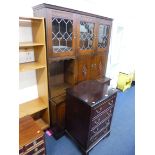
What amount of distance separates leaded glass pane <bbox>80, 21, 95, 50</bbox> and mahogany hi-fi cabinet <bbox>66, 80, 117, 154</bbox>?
2.12 ft

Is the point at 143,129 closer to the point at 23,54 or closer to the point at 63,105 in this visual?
the point at 63,105

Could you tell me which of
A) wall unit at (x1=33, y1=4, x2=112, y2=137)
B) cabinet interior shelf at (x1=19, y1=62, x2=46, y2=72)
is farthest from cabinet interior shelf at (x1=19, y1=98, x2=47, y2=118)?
cabinet interior shelf at (x1=19, y1=62, x2=46, y2=72)

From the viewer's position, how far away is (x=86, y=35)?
1.98m

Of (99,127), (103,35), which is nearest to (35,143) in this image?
(99,127)

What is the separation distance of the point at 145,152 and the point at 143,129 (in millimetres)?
85

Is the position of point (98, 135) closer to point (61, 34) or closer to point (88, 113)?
point (88, 113)

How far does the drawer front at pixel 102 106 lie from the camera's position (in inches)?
59.1

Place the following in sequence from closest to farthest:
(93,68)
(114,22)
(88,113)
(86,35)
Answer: (88,113)
(86,35)
(93,68)
(114,22)

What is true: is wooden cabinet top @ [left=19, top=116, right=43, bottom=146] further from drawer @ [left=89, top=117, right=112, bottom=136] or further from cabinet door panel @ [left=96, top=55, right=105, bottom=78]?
cabinet door panel @ [left=96, top=55, right=105, bottom=78]

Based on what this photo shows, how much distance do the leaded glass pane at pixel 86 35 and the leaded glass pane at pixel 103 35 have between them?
22cm

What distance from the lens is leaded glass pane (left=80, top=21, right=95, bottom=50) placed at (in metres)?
1.89

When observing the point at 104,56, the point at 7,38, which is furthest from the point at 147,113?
the point at 104,56

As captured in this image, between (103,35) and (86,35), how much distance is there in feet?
1.55

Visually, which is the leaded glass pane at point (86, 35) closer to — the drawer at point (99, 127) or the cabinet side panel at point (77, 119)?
the cabinet side panel at point (77, 119)
